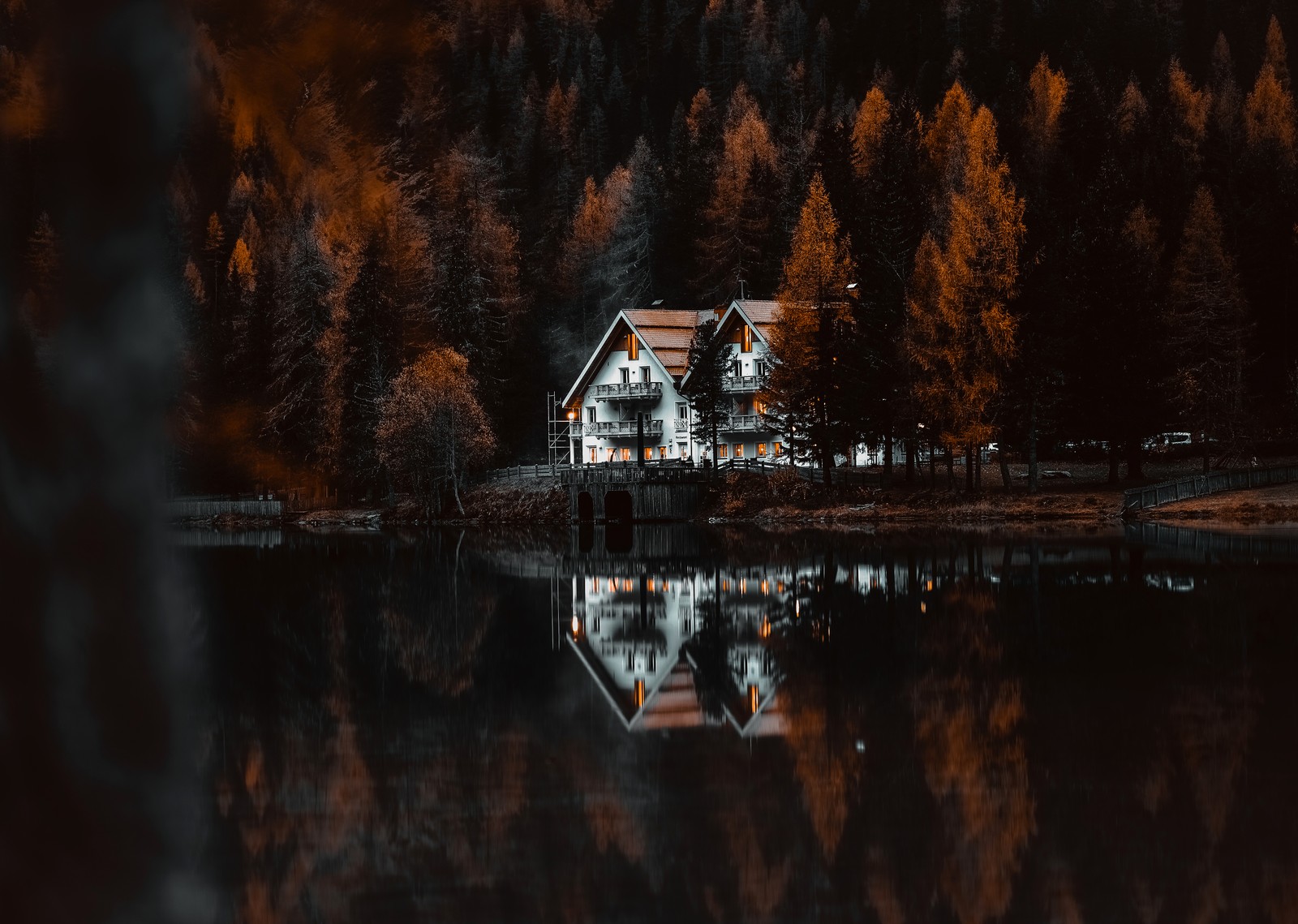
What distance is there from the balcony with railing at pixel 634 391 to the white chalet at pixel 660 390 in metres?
0.05

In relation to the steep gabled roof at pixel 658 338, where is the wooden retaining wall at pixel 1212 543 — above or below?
below

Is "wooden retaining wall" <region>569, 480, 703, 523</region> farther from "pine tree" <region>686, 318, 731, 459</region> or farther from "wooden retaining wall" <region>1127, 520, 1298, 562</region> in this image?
"wooden retaining wall" <region>1127, 520, 1298, 562</region>

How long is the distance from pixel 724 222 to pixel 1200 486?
168 ft

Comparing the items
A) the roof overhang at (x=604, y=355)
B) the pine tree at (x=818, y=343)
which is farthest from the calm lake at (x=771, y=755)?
the roof overhang at (x=604, y=355)

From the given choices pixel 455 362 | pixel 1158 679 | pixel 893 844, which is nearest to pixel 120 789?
pixel 893 844

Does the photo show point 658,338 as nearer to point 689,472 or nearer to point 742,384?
point 742,384

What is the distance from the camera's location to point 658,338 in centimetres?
8575

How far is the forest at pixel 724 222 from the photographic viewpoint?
27.5 ft

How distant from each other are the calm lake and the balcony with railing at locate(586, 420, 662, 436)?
54.4 metres

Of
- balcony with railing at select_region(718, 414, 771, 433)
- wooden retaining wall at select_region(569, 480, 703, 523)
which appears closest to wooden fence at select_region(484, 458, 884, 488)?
wooden retaining wall at select_region(569, 480, 703, 523)

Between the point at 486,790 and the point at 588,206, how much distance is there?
3927 inches

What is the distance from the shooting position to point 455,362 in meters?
75.4

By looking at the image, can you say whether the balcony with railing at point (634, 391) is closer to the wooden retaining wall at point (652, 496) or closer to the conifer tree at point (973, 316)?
the wooden retaining wall at point (652, 496)

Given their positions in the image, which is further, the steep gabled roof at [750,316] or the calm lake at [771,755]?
the steep gabled roof at [750,316]
